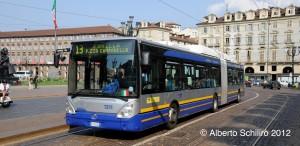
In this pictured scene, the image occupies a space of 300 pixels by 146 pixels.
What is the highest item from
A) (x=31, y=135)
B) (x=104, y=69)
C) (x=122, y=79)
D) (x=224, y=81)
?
(x=104, y=69)

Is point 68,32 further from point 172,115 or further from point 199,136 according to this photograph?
point 199,136

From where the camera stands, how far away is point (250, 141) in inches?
403

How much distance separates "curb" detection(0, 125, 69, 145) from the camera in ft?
32.0

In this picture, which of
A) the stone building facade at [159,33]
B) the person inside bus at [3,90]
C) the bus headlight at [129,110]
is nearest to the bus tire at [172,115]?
the bus headlight at [129,110]

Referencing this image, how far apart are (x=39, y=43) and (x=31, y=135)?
12406 centimetres

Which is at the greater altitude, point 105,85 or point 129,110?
point 105,85

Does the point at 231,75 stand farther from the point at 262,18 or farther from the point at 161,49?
the point at 262,18

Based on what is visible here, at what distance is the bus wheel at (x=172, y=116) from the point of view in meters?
12.1

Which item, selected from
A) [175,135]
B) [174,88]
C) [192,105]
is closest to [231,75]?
[192,105]

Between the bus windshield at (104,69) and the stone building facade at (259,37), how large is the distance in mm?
93902

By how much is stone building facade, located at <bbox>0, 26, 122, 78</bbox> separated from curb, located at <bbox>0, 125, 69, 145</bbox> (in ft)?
355

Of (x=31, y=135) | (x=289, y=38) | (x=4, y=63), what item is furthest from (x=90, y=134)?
(x=289, y=38)

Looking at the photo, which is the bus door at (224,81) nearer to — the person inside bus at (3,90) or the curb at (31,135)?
the curb at (31,135)

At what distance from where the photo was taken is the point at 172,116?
488 inches
